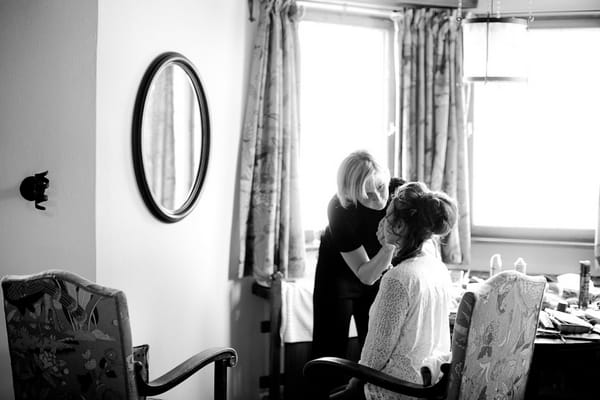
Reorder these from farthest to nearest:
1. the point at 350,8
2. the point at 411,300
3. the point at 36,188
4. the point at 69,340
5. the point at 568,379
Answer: the point at 350,8 < the point at 568,379 < the point at 36,188 < the point at 411,300 < the point at 69,340

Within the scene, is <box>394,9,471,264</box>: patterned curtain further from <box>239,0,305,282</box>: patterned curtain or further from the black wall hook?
the black wall hook

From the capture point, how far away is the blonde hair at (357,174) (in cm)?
266

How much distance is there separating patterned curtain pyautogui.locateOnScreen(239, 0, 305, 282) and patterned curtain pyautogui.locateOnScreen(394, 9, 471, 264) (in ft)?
1.94

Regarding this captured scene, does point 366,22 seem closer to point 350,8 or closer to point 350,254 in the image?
point 350,8

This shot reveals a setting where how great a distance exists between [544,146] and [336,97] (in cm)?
115

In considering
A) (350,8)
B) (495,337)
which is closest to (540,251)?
(350,8)

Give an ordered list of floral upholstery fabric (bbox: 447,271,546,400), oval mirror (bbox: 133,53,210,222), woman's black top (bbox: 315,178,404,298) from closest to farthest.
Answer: floral upholstery fabric (bbox: 447,271,546,400)
oval mirror (bbox: 133,53,210,222)
woman's black top (bbox: 315,178,404,298)

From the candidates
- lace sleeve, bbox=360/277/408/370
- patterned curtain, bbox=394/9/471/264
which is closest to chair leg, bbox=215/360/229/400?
lace sleeve, bbox=360/277/408/370

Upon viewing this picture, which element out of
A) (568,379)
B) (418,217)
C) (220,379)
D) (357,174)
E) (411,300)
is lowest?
(568,379)

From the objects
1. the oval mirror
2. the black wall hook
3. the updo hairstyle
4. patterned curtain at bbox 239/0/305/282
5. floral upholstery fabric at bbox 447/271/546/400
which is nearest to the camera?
floral upholstery fabric at bbox 447/271/546/400

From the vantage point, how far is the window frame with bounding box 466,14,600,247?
12.3ft

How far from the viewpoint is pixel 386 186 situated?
278 cm

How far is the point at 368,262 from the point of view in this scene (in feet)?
8.84

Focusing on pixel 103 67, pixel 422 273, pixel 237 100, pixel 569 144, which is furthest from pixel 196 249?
pixel 569 144
